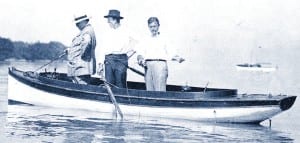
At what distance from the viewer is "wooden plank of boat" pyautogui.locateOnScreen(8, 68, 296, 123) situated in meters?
13.2

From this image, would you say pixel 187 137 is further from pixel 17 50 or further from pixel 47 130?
pixel 17 50

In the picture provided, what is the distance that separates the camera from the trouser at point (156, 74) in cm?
1386

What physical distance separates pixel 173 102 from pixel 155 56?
1.21 m

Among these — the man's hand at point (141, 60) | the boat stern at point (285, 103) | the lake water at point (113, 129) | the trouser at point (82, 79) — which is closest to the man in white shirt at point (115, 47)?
the man's hand at point (141, 60)

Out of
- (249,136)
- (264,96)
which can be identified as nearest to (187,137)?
(249,136)

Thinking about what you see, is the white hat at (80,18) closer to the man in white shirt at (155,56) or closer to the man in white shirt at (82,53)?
the man in white shirt at (82,53)

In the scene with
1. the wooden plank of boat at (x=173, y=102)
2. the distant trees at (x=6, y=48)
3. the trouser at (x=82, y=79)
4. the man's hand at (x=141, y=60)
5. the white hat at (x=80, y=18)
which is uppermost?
the distant trees at (x=6, y=48)

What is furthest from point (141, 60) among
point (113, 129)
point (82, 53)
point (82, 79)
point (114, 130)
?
point (114, 130)

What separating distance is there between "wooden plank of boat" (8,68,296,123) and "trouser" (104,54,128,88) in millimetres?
409

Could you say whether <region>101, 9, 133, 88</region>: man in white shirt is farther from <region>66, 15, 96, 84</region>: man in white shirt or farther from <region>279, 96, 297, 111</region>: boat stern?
<region>279, 96, 297, 111</region>: boat stern

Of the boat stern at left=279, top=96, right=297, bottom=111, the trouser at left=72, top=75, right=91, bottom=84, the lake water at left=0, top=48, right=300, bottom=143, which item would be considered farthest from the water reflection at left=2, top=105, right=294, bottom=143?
the trouser at left=72, top=75, right=91, bottom=84

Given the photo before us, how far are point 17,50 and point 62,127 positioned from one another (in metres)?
75.1

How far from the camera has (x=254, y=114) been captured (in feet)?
44.0

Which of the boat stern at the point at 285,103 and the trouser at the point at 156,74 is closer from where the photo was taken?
the boat stern at the point at 285,103
